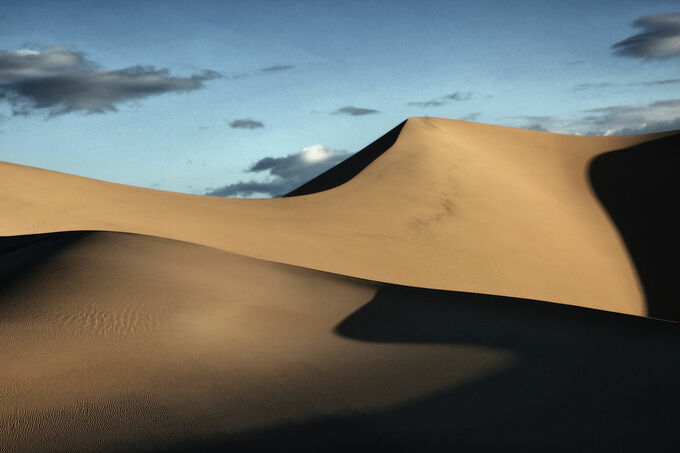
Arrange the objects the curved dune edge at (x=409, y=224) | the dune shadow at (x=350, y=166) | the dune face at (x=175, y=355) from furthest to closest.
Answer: the dune shadow at (x=350, y=166), the curved dune edge at (x=409, y=224), the dune face at (x=175, y=355)

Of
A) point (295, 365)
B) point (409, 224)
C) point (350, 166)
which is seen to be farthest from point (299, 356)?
point (350, 166)

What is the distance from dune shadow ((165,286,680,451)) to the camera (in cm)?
348

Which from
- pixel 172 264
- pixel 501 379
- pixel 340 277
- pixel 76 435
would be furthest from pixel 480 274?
pixel 76 435

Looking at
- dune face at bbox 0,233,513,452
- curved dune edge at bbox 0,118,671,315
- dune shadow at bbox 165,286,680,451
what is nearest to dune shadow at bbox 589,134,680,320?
curved dune edge at bbox 0,118,671,315

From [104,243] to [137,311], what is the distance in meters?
2.12

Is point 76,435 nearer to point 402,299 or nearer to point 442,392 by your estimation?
point 442,392

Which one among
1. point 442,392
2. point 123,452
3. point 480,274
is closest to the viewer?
point 123,452

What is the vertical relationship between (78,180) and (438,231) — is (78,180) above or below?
above

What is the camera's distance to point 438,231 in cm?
1416

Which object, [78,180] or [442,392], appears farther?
[78,180]

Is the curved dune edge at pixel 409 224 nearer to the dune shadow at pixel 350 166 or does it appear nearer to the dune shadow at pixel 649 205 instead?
the dune shadow at pixel 649 205

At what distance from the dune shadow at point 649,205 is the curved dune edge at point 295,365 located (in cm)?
1011

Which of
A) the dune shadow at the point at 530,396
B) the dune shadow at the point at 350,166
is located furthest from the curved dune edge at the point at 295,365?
the dune shadow at the point at 350,166

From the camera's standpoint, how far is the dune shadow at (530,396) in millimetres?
3477
